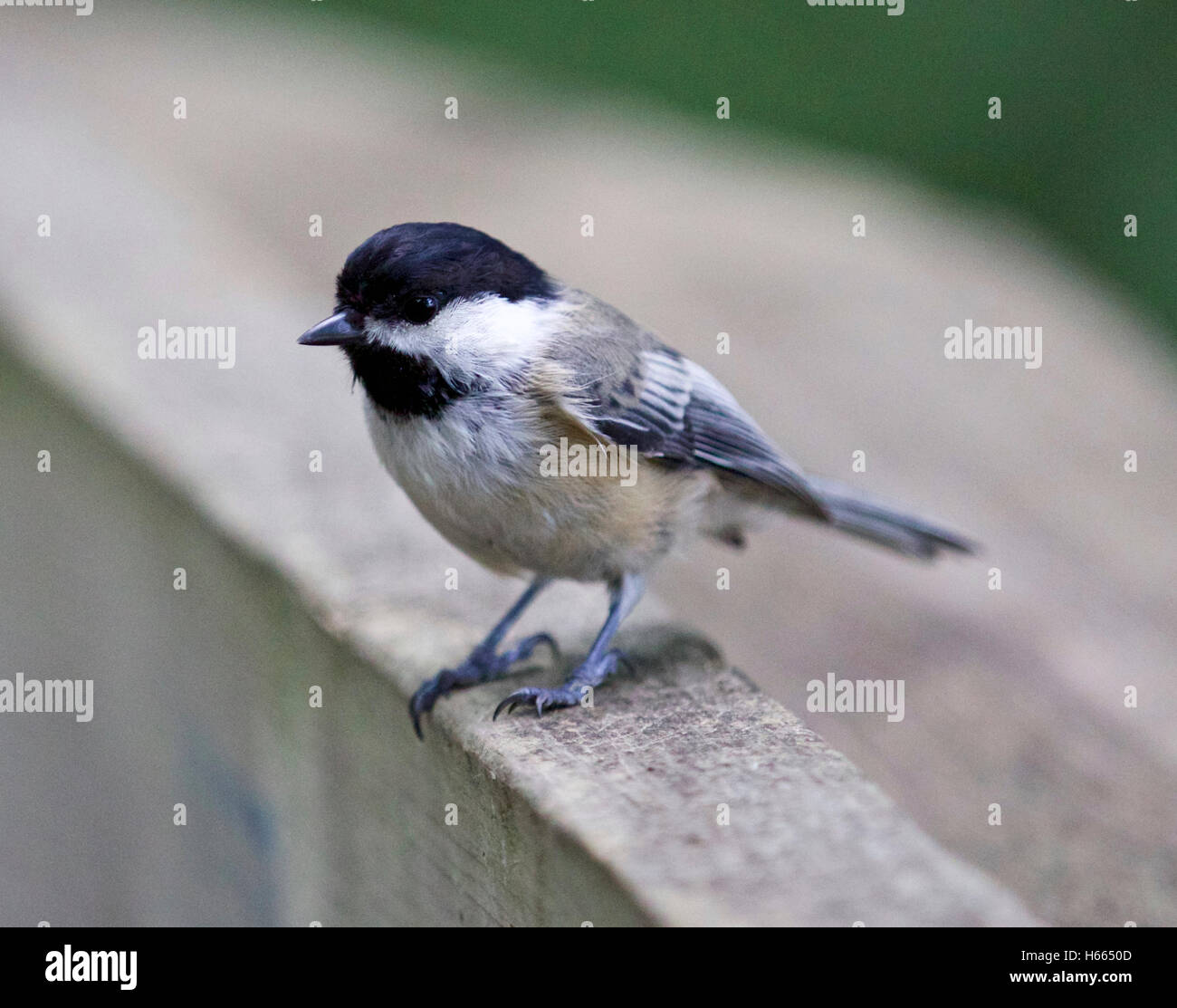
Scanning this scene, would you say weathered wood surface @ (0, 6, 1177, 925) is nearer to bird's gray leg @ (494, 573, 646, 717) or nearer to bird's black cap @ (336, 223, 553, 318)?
bird's gray leg @ (494, 573, 646, 717)

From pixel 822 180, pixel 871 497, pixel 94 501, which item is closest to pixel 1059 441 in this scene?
pixel 871 497

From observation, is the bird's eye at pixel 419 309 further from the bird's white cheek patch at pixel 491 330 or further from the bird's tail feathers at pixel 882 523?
the bird's tail feathers at pixel 882 523

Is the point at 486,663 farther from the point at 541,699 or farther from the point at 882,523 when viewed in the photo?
the point at 882,523

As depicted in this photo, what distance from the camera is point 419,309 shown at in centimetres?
239

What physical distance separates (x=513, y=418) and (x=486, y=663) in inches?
19.1

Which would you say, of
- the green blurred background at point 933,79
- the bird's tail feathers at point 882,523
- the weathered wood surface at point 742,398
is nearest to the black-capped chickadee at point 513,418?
the weathered wood surface at point 742,398

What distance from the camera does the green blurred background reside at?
6750 millimetres

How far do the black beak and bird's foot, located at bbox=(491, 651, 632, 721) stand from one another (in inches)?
26.5

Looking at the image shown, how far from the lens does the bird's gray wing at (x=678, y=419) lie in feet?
8.53

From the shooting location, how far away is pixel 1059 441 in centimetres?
495

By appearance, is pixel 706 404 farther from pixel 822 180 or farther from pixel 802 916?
pixel 822 180

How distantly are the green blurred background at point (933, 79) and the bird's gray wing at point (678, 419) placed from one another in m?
4.48

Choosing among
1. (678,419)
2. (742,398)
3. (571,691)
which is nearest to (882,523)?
(678,419)

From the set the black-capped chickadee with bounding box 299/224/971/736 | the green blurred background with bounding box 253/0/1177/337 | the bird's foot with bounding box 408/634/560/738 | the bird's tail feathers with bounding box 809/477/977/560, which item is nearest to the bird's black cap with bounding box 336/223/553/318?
the black-capped chickadee with bounding box 299/224/971/736
